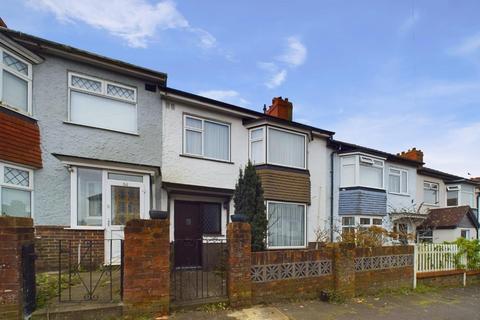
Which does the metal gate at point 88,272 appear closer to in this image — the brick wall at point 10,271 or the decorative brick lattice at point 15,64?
the brick wall at point 10,271

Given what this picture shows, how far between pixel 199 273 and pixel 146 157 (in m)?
3.82

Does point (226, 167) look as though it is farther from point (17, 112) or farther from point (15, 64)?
point (15, 64)

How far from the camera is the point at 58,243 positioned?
30.6 feet

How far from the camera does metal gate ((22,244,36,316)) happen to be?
5.66 m

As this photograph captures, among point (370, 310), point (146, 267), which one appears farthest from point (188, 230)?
point (370, 310)

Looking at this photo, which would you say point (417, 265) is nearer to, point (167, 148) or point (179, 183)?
point (179, 183)

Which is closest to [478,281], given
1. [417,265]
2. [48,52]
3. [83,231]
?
[417,265]

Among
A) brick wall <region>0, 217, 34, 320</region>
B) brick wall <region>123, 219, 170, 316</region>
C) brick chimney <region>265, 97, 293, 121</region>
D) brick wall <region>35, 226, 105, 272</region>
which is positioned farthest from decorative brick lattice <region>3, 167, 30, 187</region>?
brick chimney <region>265, 97, 293, 121</region>

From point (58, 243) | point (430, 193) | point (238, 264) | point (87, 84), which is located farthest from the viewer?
point (430, 193)

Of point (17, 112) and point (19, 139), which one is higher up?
point (17, 112)

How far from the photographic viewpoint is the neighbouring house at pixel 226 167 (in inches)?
473

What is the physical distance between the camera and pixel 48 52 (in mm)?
9617

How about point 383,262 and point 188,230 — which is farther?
point 188,230

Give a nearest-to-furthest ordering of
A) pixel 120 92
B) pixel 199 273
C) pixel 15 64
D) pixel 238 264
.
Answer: pixel 238 264
pixel 15 64
pixel 199 273
pixel 120 92
